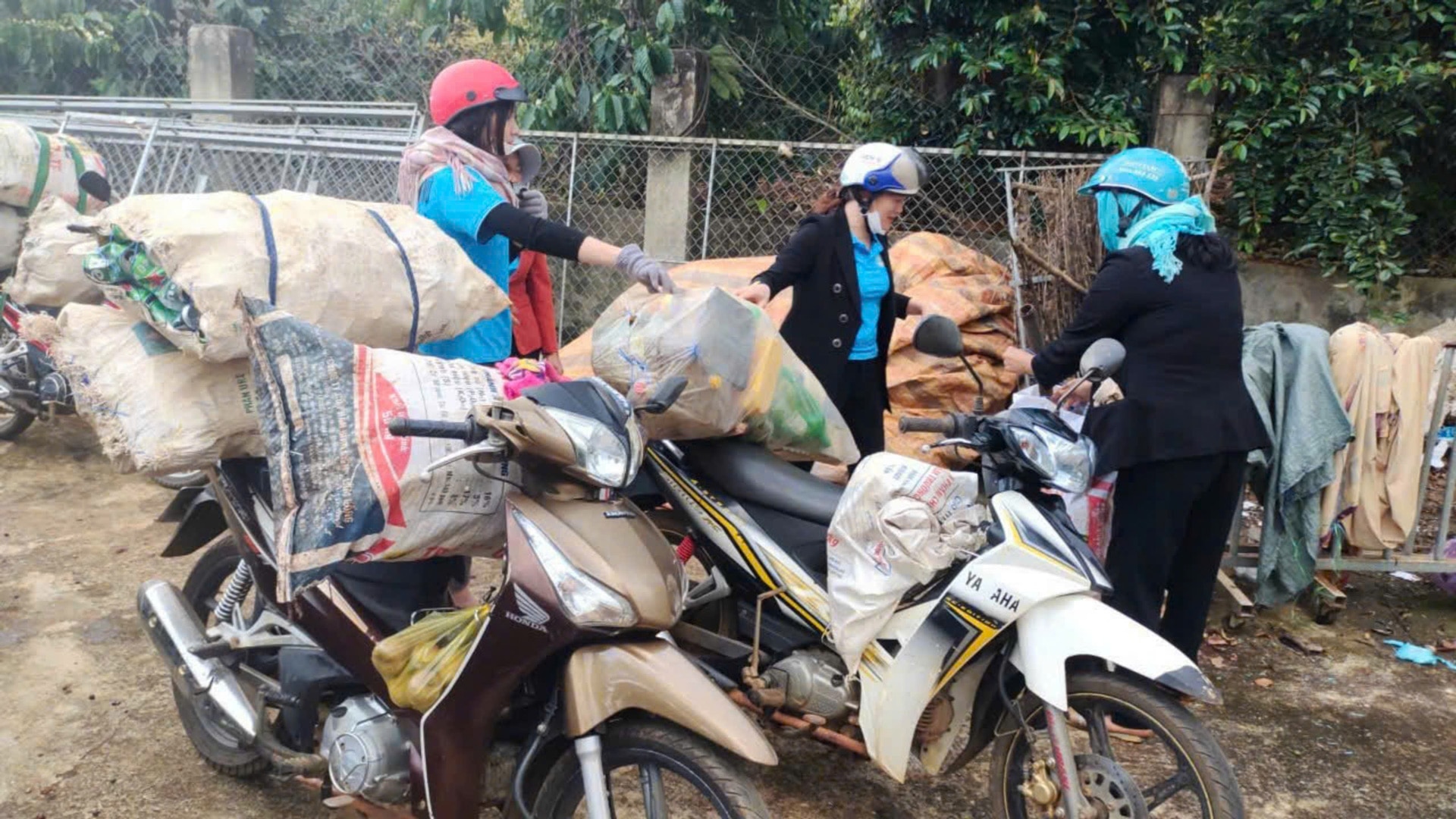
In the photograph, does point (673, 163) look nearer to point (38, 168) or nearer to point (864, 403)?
point (864, 403)

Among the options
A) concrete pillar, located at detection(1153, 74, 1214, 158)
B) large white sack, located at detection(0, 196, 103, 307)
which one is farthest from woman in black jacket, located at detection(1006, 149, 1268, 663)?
large white sack, located at detection(0, 196, 103, 307)

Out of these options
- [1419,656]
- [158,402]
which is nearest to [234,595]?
[158,402]

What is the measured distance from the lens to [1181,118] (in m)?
6.21

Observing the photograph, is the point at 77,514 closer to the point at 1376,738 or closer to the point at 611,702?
the point at 611,702

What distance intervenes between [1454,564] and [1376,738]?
3.73ft

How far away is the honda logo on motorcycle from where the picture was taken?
2.18 meters

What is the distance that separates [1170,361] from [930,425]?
0.95 m

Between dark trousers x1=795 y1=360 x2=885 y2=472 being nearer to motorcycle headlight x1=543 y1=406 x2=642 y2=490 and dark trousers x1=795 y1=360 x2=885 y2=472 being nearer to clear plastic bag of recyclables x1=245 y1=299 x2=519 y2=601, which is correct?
motorcycle headlight x1=543 y1=406 x2=642 y2=490

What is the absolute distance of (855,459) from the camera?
3016mm

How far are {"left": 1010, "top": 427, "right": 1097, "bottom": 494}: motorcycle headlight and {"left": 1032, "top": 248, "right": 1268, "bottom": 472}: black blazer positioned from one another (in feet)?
2.02

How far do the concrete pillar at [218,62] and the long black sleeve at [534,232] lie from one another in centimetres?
603

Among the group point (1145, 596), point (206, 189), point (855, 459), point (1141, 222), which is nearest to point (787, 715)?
point (855, 459)

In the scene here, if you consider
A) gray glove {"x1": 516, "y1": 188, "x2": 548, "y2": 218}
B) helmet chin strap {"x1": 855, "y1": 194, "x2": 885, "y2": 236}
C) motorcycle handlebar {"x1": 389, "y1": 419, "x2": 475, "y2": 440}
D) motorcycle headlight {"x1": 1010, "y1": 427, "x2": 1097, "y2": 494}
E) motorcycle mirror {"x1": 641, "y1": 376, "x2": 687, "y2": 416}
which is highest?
helmet chin strap {"x1": 855, "y1": 194, "x2": 885, "y2": 236}

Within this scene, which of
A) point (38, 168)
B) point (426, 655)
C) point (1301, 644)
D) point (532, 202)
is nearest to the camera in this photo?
point (426, 655)
